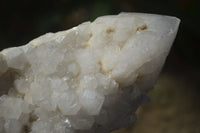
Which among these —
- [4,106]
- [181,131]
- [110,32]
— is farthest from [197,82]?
[4,106]

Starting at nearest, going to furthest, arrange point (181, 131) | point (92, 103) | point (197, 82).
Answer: point (92, 103), point (181, 131), point (197, 82)

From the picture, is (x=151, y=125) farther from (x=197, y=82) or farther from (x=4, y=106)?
(x=4, y=106)

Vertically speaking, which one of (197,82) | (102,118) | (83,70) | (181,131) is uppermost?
(83,70)

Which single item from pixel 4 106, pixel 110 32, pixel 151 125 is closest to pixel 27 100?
pixel 4 106

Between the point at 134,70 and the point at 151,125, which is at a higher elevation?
the point at 134,70

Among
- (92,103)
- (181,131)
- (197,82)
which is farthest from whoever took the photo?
(197,82)

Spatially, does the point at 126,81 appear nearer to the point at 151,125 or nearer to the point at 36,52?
the point at 36,52

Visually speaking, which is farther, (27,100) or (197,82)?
(197,82)
